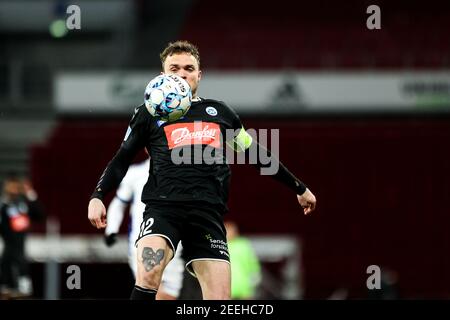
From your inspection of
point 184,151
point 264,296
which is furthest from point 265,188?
point 184,151

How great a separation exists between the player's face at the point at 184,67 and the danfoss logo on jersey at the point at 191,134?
9.7 inches

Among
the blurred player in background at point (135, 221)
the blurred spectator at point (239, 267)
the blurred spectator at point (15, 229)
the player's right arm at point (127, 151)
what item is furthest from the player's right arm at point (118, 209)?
→ the blurred spectator at point (15, 229)

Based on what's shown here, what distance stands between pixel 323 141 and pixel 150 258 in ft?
40.2

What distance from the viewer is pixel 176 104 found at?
215 inches

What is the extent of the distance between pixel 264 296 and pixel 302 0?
29.5 ft

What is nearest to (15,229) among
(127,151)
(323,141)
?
(323,141)

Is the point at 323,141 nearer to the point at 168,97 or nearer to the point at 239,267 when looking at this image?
the point at 239,267

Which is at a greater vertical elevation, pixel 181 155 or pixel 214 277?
pixel 181 155

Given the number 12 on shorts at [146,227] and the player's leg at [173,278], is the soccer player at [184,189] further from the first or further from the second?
the player's leg at [173,278]

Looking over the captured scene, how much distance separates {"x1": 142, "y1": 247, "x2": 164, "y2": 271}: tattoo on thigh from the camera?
5.31m

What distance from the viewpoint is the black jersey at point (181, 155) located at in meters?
5.53

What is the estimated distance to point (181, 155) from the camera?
5570 millimetres

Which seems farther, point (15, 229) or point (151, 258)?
point (15, 229)
